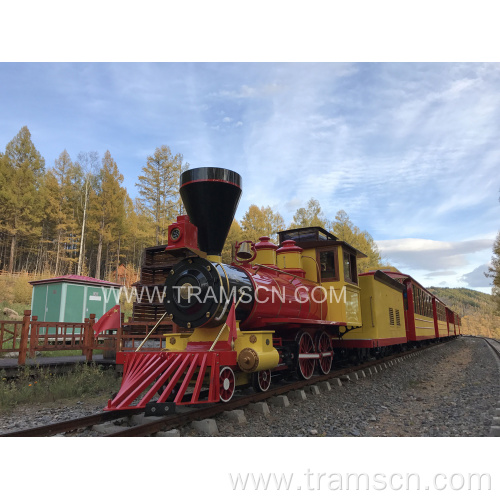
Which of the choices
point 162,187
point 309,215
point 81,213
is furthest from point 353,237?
point 81,213

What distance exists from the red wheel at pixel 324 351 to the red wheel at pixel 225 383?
3.06 metres

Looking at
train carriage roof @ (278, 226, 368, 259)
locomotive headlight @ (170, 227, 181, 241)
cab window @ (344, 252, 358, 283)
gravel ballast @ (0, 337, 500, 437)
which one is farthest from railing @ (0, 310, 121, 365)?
cab window @ (344, 252, 358, 283)

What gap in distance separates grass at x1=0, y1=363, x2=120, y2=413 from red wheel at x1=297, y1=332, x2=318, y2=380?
11.9 ft

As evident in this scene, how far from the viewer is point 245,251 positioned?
19.3 ft

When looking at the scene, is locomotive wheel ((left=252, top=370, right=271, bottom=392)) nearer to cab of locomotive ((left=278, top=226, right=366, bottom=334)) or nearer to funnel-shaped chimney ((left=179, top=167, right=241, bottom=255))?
funnel-shaped chimney ((left=179, top=167, right=241, bottom=255))

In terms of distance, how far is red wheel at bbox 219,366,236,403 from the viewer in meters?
4.43

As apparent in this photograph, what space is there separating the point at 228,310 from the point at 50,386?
4.11 m

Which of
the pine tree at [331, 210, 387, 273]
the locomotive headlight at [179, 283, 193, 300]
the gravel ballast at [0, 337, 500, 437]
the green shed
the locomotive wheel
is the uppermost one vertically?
the pine tree at [331, 210, 387, 273]

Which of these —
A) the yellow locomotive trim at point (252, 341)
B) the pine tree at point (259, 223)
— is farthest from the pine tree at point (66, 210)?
the yellow locomotive trim at point (252, 341)

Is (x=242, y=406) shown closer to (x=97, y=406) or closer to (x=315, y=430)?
(x=315, y=430)

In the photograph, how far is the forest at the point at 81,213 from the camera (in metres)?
26.1

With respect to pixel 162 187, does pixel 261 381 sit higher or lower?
lower

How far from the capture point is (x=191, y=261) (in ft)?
16.1

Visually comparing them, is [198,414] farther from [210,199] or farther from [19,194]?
[19,194]
